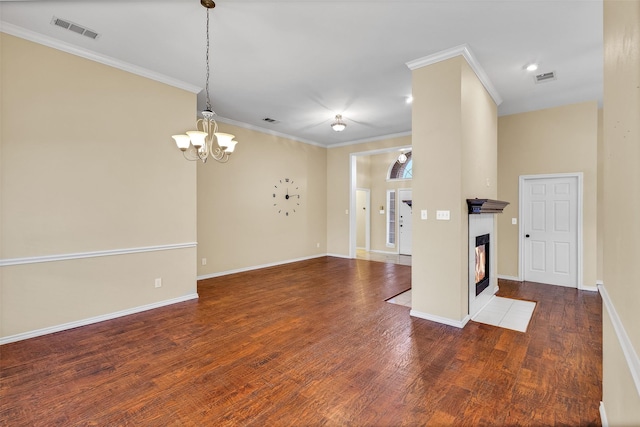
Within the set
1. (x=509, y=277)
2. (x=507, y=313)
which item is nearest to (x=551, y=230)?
(x=509, y=277)

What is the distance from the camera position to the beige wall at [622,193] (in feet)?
3.55

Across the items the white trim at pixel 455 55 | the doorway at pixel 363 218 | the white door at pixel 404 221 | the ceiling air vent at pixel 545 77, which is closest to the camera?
the white trim at pixel 455 55

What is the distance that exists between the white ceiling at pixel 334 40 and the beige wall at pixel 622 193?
4.72ft

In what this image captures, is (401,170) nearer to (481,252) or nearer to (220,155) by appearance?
(481,252)

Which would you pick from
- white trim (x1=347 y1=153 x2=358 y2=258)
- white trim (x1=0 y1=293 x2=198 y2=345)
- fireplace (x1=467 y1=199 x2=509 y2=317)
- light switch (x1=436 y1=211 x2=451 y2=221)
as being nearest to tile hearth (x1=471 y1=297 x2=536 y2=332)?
fireplace (x1=467 y1=199 x2=509 y2=317)

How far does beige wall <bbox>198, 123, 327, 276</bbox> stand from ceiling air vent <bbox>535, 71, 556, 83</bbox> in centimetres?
492

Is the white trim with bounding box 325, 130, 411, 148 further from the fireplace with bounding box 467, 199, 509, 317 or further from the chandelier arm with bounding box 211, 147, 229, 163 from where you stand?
the chandelier arm with bounding box 211, 147, 229, 163

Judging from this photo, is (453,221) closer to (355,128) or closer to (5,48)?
(355,128)

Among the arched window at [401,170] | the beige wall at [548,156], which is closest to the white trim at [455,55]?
the beige wall at [548,156]

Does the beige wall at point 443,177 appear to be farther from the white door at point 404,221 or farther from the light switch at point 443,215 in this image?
the white door at point 404,221

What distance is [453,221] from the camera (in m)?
3.35

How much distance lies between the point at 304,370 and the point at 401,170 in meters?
7.19

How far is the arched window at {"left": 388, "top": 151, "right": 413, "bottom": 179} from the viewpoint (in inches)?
335

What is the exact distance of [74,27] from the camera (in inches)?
116
